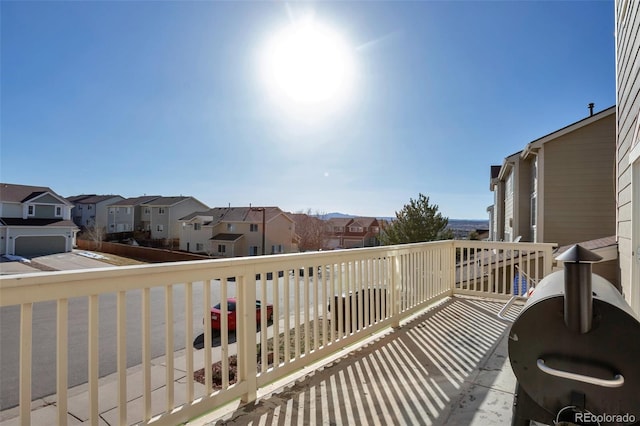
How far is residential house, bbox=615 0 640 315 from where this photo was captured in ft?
Answer: 8.68

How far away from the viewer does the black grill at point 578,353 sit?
1.22 meters

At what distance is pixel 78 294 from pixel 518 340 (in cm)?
187

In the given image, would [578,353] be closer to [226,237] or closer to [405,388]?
[405,388]

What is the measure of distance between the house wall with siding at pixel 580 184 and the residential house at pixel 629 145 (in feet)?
15.1

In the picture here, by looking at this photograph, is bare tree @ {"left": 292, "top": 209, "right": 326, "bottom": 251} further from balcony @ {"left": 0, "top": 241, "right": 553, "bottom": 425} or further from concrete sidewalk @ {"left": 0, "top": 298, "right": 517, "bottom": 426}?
concrete sidewalk @ {"left": 0, "top": 298, "right": 517, "bottom": 426}

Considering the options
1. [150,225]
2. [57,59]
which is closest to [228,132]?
[57,59]

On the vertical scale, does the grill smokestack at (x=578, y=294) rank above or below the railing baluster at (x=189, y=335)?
above

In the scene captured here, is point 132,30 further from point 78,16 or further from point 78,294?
point 78,294

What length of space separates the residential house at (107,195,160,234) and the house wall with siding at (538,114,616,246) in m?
33.3

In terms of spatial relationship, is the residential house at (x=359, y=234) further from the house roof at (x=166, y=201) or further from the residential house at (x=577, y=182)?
the residential house at (x=577, y=182)

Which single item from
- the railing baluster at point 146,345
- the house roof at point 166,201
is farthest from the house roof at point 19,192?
the railing baluster at point 146,345

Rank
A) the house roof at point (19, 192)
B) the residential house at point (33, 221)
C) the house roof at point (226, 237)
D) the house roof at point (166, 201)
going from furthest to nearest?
the house roof at point (166, 201) < the house roof at point (226, 237) < the residential house at point (33, 221) < the house roof at point (19, 192)

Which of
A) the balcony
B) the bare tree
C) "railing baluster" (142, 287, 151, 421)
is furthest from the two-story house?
"railing baluster" (142, 287, 151, 421)

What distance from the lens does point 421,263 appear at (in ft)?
13.9
